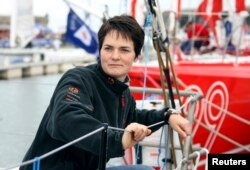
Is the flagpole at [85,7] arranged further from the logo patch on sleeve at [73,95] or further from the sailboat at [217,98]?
the logo patch on sleeve at [73,95]

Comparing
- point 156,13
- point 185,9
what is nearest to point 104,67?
point 156,13

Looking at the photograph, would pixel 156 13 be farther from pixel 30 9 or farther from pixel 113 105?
pixel 30 9

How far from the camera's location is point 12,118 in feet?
23.9

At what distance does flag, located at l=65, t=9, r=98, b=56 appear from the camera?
26.2 ft

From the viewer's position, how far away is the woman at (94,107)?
2002 millimetres

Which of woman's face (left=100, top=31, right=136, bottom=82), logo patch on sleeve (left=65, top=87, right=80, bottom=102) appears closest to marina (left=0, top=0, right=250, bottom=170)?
logo patch on sleeve (left=65, top=87, right=80, bottom=102)

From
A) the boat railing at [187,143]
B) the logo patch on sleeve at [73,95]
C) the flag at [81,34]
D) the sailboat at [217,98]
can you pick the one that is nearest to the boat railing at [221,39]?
the sailboat at [217,98]

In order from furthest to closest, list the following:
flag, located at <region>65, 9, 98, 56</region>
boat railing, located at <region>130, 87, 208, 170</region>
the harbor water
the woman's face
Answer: flag, located at <region>65, 9, 98, 56</region> → the harbor water → boat railing, located at <region>130, 87, 208, 170</region> → the woman's face

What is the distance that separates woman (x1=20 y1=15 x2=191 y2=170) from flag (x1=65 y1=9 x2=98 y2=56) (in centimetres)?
558

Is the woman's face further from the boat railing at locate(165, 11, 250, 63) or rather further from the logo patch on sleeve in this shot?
the boat railing at locate(165, 11, 250, 63)

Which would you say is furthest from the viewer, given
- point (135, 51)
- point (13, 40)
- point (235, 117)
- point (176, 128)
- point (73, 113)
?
point (13, 40)

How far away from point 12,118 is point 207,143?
3.18 m

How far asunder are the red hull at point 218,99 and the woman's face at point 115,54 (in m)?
2.87

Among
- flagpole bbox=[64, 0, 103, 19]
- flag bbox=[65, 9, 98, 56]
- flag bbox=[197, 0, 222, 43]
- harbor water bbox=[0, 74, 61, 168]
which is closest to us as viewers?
harbor water bbox=[0, 74, 61, 168]
